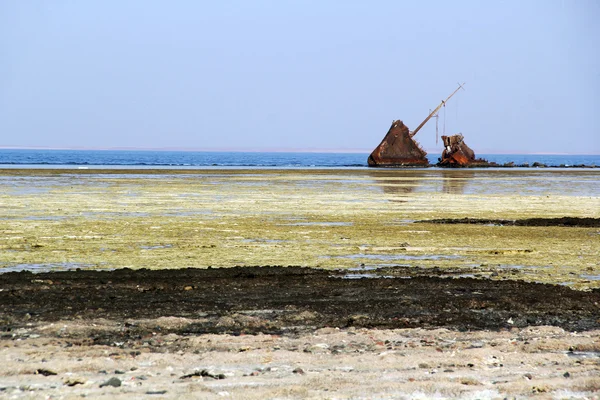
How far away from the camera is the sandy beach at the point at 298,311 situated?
6840 mm

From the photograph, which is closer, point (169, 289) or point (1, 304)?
point (1, 304)

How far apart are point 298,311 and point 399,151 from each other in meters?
86.9

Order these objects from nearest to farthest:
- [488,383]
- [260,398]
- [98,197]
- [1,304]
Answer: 1. [260,398]
2. [488,383]
3. [1,304]
4. [98,197]

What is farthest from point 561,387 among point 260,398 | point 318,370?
point 260,398

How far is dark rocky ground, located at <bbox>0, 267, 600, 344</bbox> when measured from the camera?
9.13 metres

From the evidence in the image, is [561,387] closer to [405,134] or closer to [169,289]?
[169,289]

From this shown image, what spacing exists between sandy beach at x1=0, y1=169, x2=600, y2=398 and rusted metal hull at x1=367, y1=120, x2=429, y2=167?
7467 centimetres

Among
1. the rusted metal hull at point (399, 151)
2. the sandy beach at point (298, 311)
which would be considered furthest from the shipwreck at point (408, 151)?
the sandy beach at point (298, 311)

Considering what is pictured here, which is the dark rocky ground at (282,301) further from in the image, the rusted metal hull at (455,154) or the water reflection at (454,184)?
the rusted metal hull at (455,154)

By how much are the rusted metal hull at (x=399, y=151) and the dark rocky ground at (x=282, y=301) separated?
83.2 metres

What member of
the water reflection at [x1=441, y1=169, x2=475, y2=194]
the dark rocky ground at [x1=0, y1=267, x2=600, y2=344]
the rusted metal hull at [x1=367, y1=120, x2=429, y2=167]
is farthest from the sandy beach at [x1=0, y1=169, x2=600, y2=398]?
the rusted metal hull at [x1=367, y1=120, x2=429, y2=167]

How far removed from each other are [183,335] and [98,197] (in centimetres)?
2440

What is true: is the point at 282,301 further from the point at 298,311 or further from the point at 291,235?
the point at 291,235

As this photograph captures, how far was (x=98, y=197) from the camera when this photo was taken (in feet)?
104
